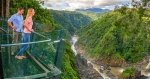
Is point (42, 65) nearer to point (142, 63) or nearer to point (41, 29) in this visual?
point (41, 29)

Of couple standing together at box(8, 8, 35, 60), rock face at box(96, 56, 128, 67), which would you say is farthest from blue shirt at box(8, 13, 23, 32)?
rock face at box(96, 56, 128, 67)

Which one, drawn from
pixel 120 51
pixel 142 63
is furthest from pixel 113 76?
pixel 120 51

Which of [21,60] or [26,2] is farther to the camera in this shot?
[26,2]

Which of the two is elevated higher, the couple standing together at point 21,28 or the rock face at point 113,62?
the couple standing together at point 21,28

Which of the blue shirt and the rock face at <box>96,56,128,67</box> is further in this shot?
the rock face at <box>96,56,128,67</box>

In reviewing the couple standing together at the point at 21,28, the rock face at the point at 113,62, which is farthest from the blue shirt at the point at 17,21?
the rock face at the point at 113,62

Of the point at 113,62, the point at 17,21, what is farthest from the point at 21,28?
the point at 113,62

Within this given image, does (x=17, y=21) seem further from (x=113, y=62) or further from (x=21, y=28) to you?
(x=113, y=62)

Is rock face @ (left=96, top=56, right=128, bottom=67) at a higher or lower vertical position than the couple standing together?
lower

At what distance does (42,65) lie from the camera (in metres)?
5.83

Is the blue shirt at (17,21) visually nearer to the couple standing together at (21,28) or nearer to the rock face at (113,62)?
the couple standing together at (21,28)

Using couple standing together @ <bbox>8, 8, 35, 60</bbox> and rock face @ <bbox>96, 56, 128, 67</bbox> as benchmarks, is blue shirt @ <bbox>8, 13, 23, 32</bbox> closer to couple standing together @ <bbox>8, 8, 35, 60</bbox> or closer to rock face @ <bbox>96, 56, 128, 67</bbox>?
couple standing together @ <bbox>8, 8, 35, 60</bbox>

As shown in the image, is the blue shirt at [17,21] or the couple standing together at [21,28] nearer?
the couple standing together at [21,28]

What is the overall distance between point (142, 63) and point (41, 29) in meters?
66.6
